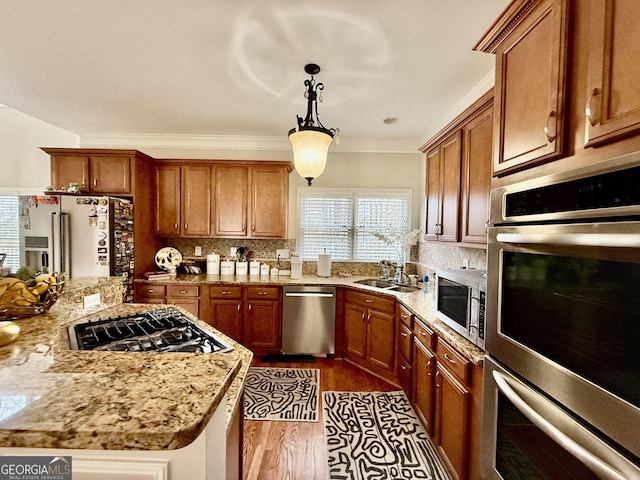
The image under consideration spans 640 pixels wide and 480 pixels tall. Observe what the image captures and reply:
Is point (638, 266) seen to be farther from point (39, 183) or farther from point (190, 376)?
point (39, 183)

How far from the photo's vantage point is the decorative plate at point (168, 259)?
3.81 metres

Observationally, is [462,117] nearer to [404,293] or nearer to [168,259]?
[404,293]

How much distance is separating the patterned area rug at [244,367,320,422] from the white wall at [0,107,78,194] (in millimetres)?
4190

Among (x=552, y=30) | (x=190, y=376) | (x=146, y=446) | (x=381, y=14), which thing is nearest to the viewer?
(x=146, y=446)

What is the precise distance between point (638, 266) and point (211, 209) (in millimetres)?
3787

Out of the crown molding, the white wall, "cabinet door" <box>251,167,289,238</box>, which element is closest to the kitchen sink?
"cabinet door" <box>251,167,289,238</box>

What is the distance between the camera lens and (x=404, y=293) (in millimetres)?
2939

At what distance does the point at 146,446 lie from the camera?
493 millimetres

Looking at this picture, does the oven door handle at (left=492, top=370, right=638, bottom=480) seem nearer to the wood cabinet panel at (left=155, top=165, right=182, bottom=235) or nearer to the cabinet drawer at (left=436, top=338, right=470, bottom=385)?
the cabinet drawer at (left=436, top=338, right=470, bottom=385)

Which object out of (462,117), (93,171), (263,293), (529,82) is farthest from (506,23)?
(93,171)

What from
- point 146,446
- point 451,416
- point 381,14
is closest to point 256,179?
point 381,14

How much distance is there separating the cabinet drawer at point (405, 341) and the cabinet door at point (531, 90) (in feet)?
5.47

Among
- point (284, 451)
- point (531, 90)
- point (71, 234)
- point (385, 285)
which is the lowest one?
point (284, 451)

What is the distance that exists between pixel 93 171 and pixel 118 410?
12.8 feet
